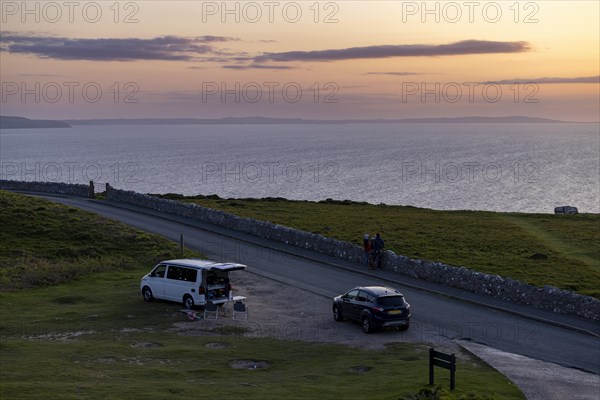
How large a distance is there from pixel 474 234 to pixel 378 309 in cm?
3293

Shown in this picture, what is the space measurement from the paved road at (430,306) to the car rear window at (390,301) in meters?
1.30

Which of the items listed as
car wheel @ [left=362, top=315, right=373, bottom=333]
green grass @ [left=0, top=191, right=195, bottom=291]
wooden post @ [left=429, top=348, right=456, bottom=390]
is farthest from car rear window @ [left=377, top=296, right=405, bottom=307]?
green grass @ [left=0, top=191, right=195, bottom=291]

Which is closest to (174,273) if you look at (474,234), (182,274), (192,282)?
(182,274)

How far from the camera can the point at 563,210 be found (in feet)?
288

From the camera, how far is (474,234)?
59781mm

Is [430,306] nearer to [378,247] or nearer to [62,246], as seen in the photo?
[378,247]

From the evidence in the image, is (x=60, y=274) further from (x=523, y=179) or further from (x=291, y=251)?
(x=523, y=179)

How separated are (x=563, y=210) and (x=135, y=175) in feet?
415

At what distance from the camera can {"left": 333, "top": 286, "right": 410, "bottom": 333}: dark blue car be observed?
94.4ft

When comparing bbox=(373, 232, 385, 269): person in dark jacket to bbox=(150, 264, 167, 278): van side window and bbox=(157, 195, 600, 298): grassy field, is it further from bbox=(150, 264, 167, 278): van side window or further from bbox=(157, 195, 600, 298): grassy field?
bbox=(150, 264, 167, 278): van side window

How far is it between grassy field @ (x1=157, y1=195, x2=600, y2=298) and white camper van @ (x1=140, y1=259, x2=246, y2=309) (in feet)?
59.2

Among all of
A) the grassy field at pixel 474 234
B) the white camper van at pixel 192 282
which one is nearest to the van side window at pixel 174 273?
the white camper van at pixel 192 282

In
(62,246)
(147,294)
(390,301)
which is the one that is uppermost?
(62,246)

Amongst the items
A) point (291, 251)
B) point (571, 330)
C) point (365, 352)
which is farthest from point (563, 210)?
point (365, 352)
